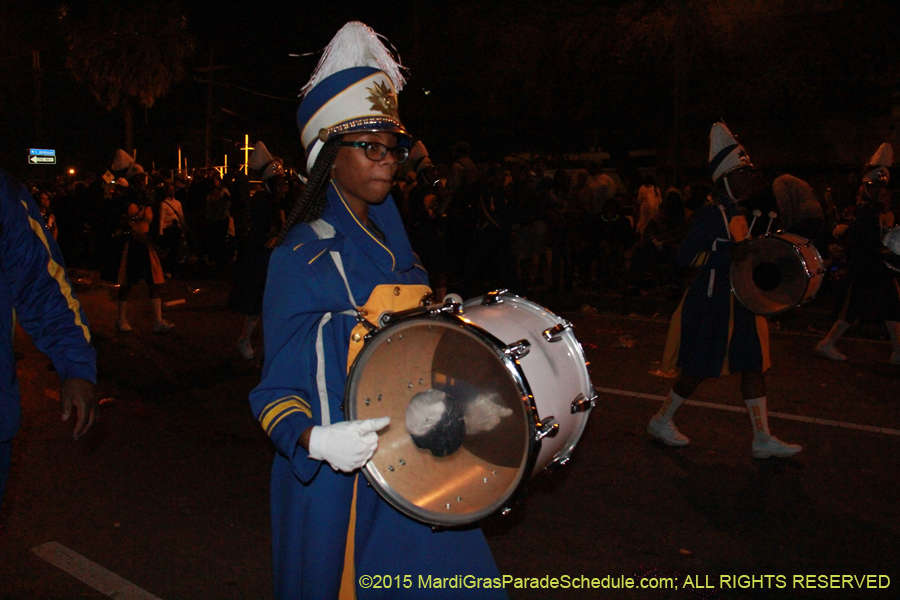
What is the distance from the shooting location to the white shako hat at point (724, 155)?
5.52 meters

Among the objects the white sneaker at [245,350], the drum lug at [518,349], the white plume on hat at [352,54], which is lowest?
the white sneaker at [245,350]

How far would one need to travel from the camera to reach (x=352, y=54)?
8.14 ft

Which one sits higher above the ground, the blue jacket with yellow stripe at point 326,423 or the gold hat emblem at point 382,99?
the gold hat emblem at point 382,99

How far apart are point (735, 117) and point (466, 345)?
20813 millimetres

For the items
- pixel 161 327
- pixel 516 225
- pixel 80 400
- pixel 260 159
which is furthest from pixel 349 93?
pixel 516 225

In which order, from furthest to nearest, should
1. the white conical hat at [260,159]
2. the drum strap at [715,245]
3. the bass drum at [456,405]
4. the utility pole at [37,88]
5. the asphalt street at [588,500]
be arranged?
the utility pole at [37,88] < the white conical hat at [260,159] < the drum strap at [715,245] < the asphalt street at [588,500] < the bass drum at [456,405]

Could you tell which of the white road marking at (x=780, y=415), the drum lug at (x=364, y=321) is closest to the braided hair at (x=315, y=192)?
the drum lug at (x=364, y=321)

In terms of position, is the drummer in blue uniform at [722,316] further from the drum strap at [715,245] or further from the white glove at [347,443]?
the white glove at [347,443]

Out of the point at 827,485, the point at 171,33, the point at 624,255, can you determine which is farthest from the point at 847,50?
the point at 171,33

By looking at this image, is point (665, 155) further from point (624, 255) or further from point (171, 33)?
point (171, 33)

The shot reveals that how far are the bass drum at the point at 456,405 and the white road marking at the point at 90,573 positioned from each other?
87.3 inches

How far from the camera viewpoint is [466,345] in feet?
7.23

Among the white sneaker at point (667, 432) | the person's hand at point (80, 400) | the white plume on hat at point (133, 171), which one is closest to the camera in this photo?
the person's hand at point (80, 400)

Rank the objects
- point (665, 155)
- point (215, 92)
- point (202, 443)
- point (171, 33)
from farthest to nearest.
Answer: point (215, 92) → point (171, 33) → point (665, 155) → point (202, 443)
